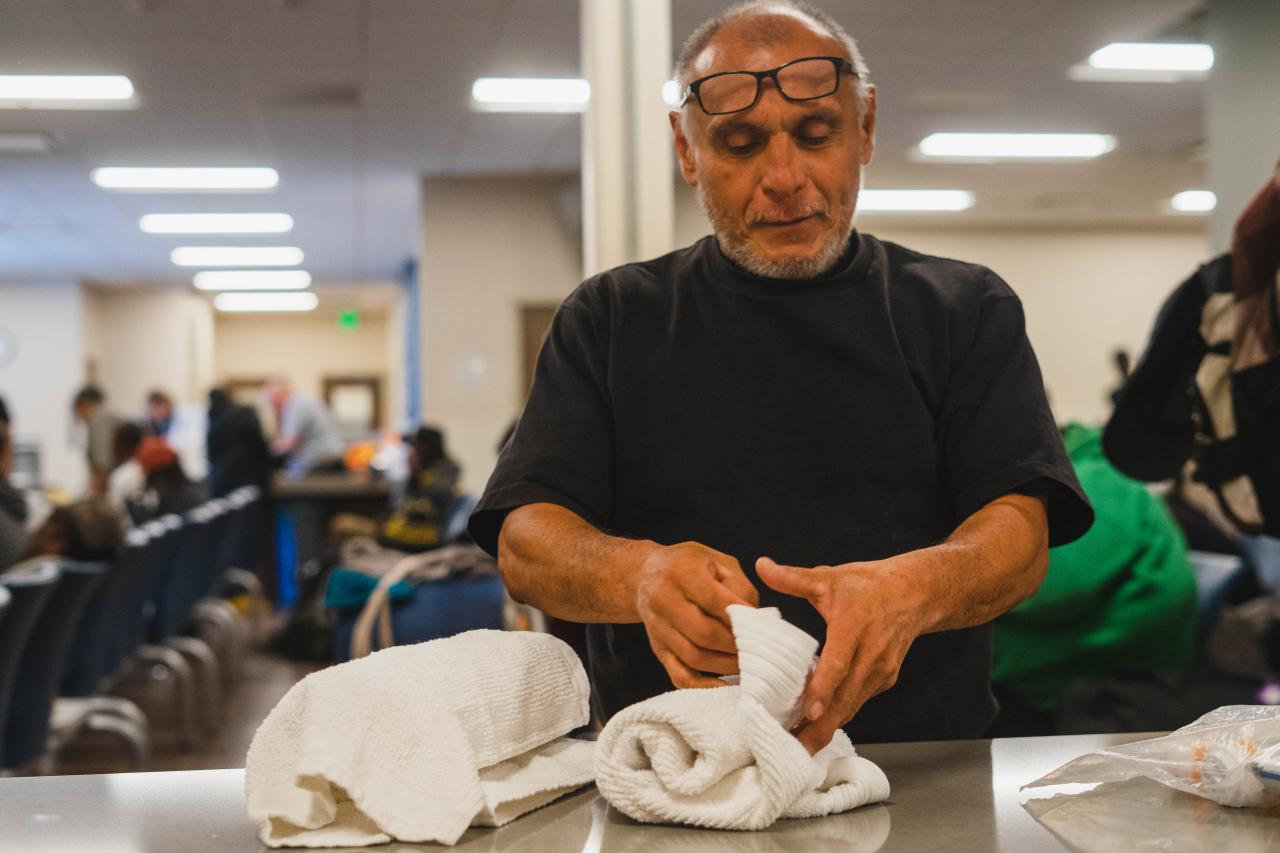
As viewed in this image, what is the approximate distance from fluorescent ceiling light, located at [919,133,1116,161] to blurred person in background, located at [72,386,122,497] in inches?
198

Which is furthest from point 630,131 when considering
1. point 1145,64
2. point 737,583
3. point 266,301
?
point 266,301

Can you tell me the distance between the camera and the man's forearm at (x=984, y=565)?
952 mm

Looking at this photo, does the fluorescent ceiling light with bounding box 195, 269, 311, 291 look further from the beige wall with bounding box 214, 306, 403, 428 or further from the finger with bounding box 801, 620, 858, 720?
the finger with bounding box 801, 620, 858, 720

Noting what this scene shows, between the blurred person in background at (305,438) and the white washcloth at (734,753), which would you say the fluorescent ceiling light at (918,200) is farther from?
the blurred person in background at (305,438)

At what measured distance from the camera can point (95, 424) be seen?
902 centimetres

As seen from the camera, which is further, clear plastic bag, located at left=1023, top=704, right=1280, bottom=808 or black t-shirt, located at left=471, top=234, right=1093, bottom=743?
black t-shirt, located at left=471, top=234, right=1093, bottom=743

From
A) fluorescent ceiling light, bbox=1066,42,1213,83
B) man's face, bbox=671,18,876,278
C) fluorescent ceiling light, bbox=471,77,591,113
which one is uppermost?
fluorescent ceiling light, bbox=471,77,591,113

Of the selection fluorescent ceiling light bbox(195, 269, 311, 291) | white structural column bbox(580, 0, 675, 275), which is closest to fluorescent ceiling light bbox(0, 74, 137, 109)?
white structural column bbox(580, 0, 675, 275)

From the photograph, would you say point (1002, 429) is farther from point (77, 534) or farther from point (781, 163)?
point (77, 534)

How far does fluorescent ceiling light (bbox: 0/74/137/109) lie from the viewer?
2010mm

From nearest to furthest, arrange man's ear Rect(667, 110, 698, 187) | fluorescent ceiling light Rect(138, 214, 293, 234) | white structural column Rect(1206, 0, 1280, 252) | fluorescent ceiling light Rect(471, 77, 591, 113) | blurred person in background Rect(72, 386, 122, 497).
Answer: man's ear Rect(667, 110, 698, 187)
white structural column Rect(1206, 0, 1280, 252)
fluorescent ceiling light Rect(471, 77, 591, 113)
fluorescent ceiling light Rect(138, 214, 293, 234)
blurred person in background Rect(72, 386, 122, 497)

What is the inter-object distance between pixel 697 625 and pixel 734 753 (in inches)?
5.9

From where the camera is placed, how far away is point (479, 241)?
A: 842 centimetres

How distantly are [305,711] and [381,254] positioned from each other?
1122 centimetres
